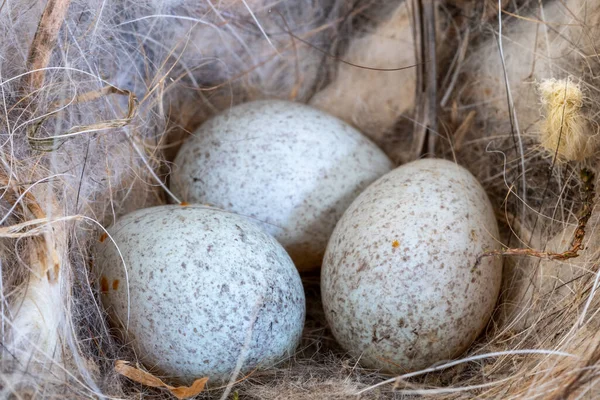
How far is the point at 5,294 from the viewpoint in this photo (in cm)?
120

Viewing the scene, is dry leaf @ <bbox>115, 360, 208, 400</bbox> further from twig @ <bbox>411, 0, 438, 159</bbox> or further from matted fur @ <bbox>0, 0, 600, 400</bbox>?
twig @ <bbox>411, 0, 438, 159</bbox>

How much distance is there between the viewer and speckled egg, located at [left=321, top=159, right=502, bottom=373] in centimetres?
133

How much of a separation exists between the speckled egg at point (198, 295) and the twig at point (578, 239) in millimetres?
421

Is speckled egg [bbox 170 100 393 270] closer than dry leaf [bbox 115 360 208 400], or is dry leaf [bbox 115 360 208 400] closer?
dry leaf [bbox 115 360 208 400]

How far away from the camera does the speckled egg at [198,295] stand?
1278mm

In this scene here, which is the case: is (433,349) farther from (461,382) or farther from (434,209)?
(434,209)

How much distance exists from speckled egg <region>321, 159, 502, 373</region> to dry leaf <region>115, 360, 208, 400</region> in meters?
0.33

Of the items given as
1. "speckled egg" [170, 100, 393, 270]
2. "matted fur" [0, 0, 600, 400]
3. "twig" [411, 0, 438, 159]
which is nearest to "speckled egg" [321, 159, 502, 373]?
"matted fur" [0, 0, 600, 400]

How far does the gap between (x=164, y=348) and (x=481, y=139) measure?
3.02 ft

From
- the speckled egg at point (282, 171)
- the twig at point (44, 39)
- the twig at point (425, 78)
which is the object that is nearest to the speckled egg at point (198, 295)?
the speckled egg at point (282, 171)

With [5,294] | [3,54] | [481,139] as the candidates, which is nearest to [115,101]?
[3,54]

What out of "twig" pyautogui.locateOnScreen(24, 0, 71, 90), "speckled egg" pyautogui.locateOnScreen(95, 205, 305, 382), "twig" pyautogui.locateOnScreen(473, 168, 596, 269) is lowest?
"speckled egg" pyautogui.locateOnScreen(95, 205, 305, 382)

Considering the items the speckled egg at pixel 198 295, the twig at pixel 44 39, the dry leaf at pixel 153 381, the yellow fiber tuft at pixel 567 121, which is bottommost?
the dry leaf at pixel 153 381

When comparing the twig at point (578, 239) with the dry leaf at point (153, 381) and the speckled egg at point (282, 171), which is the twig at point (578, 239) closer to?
the speckled egg at point (282, 171)
